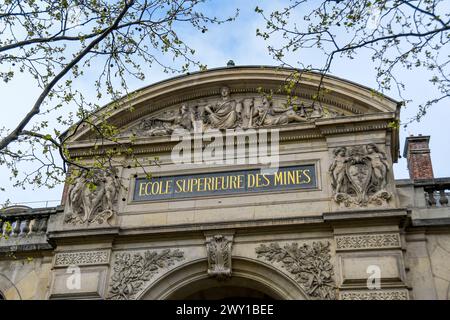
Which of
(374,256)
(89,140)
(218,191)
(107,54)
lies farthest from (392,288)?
(89,140)

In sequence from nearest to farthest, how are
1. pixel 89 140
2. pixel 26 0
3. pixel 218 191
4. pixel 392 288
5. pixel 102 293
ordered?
1. pixel 26 0
2. pixel 392 288
3. pixel 102 293
4. pixel 218 191
5. pixel 89 140

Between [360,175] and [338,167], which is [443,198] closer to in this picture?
[360,175]

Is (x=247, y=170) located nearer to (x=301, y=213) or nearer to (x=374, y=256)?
(x=301, y=213)

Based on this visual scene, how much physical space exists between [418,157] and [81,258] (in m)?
9.25

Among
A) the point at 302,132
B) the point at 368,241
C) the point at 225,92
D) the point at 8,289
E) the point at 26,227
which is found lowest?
the point at 8,289

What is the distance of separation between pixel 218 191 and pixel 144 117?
3.26 metres

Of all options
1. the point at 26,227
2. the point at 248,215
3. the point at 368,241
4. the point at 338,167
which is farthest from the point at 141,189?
the point at 368,241

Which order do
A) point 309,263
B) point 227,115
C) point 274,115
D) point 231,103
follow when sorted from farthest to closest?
point 231,103
point 227,115
point 274,115
point 309,263

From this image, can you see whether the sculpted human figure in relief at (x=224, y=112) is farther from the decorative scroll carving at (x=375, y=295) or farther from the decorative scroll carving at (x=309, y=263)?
the decorative scroll carving at (x=375, y=295)

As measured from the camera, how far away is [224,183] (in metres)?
14.1

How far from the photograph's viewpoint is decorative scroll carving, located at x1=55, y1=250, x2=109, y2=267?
1350 cm

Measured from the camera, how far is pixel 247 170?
14.1 m

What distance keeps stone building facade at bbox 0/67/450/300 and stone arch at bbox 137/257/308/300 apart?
3 cm

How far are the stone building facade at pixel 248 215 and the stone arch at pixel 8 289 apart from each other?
0.03m
